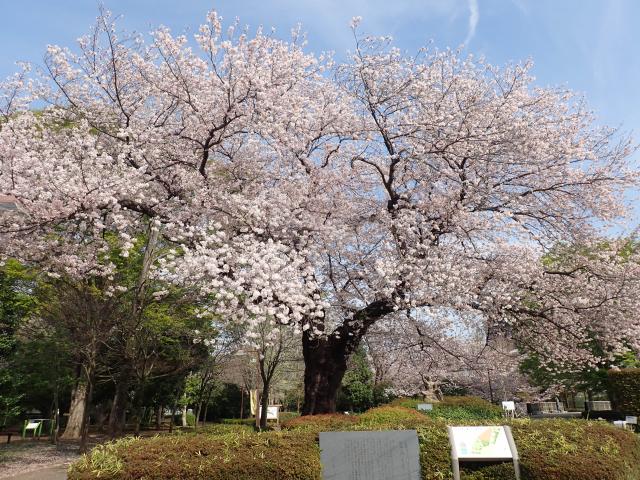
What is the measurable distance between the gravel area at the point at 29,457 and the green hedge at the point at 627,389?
18.4 meters

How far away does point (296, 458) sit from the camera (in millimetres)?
6699

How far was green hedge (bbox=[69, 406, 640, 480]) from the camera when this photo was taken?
6.21m

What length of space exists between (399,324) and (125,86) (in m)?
10.2

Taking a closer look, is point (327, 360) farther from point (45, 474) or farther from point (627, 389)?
point (627, 389)

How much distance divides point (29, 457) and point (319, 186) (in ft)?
40.6

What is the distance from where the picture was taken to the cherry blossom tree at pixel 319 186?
9.76m

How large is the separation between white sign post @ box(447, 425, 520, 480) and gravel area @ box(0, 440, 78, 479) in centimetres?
1080

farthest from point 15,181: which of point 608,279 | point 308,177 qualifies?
point 608,279

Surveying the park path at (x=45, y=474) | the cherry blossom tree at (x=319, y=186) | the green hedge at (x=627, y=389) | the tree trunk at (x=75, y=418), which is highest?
the cherry blossom tree at (x=319, y=186)

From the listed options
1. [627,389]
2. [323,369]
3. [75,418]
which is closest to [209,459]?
[323,369]

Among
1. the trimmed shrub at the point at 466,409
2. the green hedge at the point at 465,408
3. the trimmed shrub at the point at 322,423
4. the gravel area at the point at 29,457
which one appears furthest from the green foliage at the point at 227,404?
the trimmed shrub at the point at 322,423

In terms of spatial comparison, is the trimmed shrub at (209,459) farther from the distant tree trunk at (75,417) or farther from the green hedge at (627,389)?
the distant tree trunk at (75,417)

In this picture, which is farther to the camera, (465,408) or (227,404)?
(227,404)

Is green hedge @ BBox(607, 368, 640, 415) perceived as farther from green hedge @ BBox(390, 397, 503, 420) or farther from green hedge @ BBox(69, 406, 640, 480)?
green hedge @ BBox(69, 406, 640, 480)
